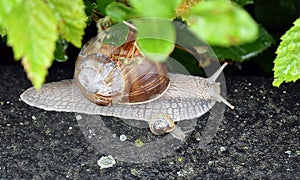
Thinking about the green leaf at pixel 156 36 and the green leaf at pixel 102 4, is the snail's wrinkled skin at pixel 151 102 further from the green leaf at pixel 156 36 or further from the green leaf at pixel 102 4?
the green leaf at pixel 156 36

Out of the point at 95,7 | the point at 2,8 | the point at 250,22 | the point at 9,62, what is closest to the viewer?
the point at 250,22

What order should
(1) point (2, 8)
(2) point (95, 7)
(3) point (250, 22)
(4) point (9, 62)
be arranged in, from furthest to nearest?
(4) point (9, 62) < (2) point (95, 7) < (1) point (2, 8) < (3) point (250, 22)

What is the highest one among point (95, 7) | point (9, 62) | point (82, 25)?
point (82, 25)

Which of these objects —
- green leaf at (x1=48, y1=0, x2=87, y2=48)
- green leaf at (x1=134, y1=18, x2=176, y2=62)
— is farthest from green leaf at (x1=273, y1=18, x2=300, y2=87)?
green leaf at (x1=48, y1=0, x2=87, y2=48)

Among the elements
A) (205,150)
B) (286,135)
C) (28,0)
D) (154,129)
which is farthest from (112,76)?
(28,0)

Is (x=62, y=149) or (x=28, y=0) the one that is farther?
(x=62, y=149)

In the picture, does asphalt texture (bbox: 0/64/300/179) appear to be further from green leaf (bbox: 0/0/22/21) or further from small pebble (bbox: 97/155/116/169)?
green leaf (bbox: 0/0/22/21)

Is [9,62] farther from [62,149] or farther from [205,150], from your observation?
[205,150]

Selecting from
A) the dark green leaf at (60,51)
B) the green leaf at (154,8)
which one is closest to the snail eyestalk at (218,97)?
the dark green leaf at (60,51)
